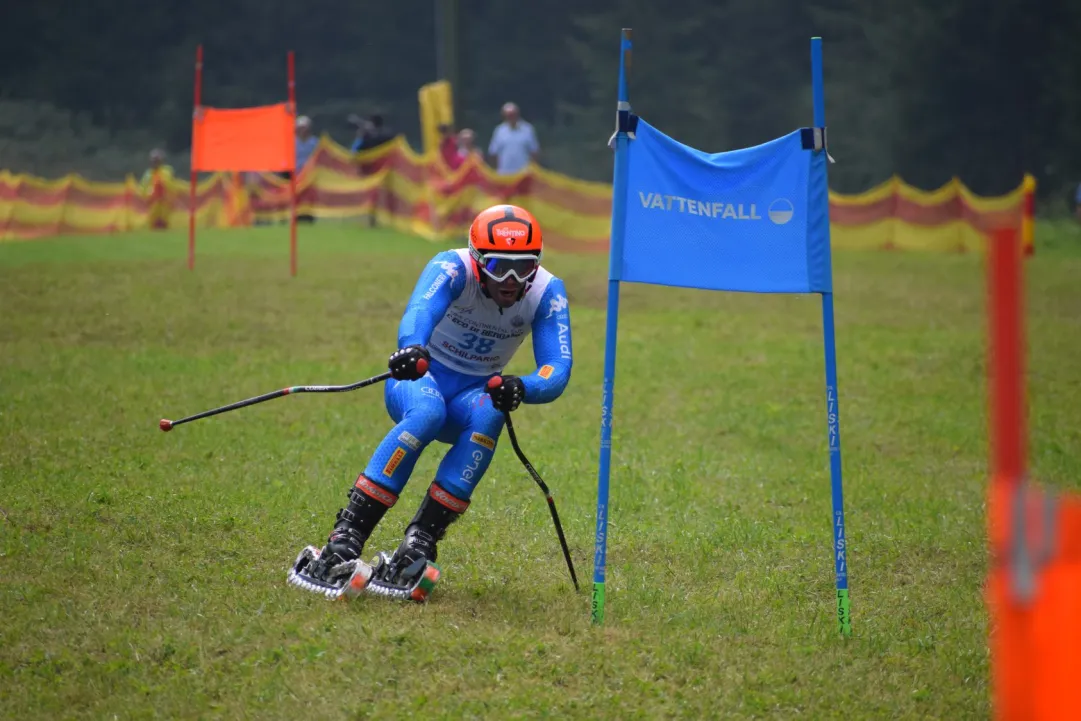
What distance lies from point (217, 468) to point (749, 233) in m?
4.99

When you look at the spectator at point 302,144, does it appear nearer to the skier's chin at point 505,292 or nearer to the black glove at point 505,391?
the skier's chin at point 505,292

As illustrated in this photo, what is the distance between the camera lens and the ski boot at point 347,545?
22.7 ft

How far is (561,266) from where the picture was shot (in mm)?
23031

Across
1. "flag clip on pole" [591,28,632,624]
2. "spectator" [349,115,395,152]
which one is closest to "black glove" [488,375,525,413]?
"flag clip on pole" [591,28,632,624]

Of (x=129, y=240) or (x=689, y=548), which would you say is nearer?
(x=689, y=548)

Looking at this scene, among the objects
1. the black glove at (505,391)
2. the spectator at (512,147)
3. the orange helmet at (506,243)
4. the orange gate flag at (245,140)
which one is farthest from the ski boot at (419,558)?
the spectator at (512,147)

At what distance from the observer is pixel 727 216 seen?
6.61 meters

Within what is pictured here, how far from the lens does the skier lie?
694 cm

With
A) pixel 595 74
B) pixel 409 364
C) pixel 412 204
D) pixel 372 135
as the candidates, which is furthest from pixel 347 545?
pixel 595 74

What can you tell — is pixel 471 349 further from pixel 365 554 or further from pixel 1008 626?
pixel 1008 626

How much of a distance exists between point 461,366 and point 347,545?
1.25m

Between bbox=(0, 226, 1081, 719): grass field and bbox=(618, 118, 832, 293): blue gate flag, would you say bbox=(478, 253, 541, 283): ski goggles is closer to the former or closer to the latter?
bbox=(618, 118, 832, 293): blue gate flag

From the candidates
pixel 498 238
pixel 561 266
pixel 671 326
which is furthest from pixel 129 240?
pixel 498 238

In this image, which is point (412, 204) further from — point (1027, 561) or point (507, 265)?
point (1027, 561)
